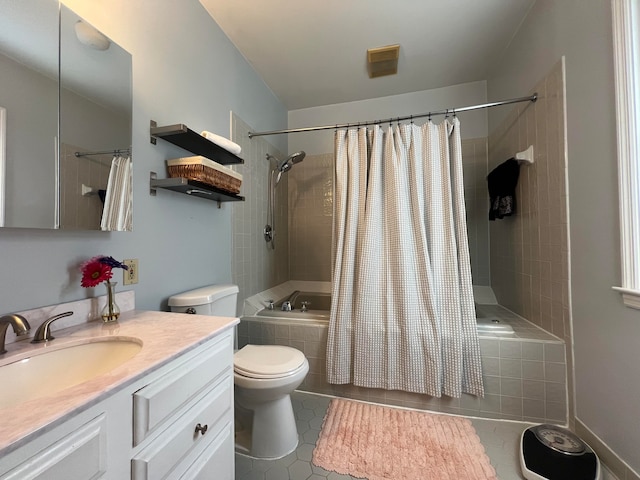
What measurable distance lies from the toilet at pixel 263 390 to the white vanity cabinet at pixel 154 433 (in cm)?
31

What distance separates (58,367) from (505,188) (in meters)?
2.57

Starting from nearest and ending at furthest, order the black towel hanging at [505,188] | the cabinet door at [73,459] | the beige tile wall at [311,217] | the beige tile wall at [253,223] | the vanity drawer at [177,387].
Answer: the cabinet door at [73,459] < the vanity drawer at [177,387] < the black towel hanging at [505,188] < the beige tile wall at [253,223] < the beige tile wall at [311,217]

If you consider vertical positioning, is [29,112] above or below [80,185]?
above

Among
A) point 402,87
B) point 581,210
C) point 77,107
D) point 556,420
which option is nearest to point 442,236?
point 581,210

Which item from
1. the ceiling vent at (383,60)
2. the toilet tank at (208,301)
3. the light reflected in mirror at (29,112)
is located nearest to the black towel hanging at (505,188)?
the ceiling vent at (383,60)

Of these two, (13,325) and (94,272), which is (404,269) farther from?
(13,325)

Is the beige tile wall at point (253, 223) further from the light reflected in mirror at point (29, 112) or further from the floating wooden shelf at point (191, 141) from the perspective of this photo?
the light reflected in mirror at point (29, 112)

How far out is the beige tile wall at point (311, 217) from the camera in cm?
293

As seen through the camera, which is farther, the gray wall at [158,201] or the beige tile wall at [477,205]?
the beige tile wall at [477,205]

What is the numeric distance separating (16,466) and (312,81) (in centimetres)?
278

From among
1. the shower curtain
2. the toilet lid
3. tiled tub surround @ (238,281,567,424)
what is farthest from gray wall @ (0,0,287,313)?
the shower curtain

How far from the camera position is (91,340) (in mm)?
807

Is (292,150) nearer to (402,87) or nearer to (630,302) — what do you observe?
(402,87)

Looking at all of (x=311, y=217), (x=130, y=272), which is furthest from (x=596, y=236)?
(x=311, y=217)
